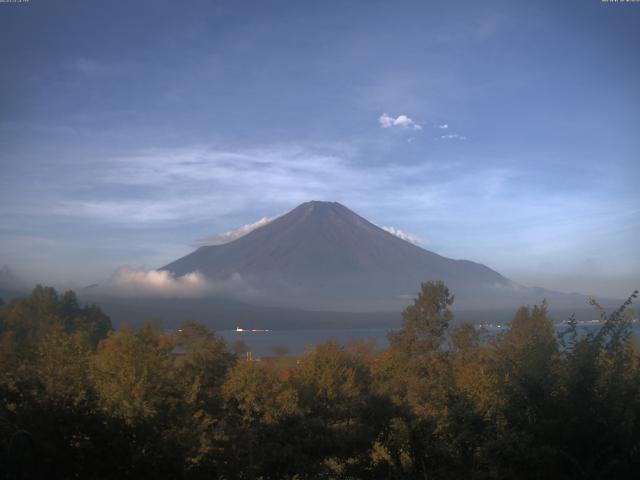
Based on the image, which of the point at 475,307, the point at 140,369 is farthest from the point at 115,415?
the point at 475,307

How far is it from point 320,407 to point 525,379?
8793 millimetres

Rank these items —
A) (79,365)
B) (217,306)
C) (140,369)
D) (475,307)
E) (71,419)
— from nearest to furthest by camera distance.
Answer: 1. (71,419)
2. (79,365)
3. (140,369)
4. (475,307)
5. (217,306)

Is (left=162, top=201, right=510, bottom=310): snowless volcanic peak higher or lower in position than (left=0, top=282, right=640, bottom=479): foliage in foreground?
higher

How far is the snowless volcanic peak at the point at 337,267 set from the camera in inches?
5522

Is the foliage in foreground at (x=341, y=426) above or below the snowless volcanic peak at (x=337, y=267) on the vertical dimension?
below

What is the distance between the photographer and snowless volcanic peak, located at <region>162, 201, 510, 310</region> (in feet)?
460

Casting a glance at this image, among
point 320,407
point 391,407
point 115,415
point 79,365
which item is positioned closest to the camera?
point 115,415

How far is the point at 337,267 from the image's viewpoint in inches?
5714

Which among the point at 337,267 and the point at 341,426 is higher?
the point at 337,267

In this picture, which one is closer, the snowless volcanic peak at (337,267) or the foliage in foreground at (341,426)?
the foliage in foreground at (341,426)

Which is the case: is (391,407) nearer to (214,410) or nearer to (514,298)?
(214,410)

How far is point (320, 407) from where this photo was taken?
15.9 metres

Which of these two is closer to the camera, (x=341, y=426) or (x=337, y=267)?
(x=341, y=426)

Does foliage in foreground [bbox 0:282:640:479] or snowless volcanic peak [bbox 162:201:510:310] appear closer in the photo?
foliage in foreground [bbox 0:282:640:479]
